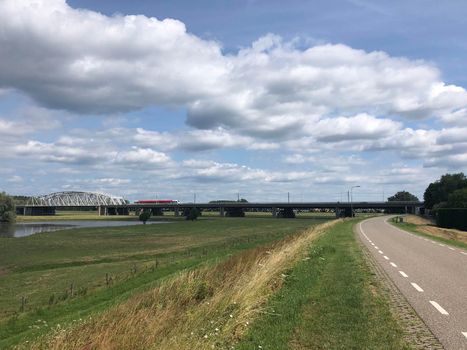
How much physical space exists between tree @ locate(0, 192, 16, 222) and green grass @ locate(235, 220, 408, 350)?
125 metres

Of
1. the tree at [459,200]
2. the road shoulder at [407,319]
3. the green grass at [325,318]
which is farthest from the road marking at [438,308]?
the tree at [459,200]

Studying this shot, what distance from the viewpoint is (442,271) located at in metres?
17.5

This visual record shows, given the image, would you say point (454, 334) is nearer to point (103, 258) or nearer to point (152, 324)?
point (152, 324)

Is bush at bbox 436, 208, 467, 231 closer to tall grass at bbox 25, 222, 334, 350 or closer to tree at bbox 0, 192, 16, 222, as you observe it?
tall grass at bbox 25, 222, 334, 350

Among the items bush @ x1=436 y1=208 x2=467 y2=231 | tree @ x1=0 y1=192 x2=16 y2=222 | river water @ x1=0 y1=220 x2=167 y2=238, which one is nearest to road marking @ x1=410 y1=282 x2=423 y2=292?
bush @ x1=436 y1=208 x2=467 y2=231

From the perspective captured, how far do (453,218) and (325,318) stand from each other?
70.6m

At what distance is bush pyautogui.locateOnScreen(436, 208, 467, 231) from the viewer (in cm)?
6919

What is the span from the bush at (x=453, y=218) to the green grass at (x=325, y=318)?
6135 centimetres

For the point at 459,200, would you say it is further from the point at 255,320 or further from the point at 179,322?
the point at 179,322

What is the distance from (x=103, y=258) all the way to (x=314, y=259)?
25.6m

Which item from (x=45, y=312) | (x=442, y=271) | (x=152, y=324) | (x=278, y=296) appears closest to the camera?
(x=152, y=324)

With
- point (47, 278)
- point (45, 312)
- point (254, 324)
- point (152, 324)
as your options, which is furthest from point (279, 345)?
point (47, 278)

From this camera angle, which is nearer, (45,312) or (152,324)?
(152,324)

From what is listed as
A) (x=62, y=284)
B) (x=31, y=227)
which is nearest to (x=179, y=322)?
(x=62, y=284)
